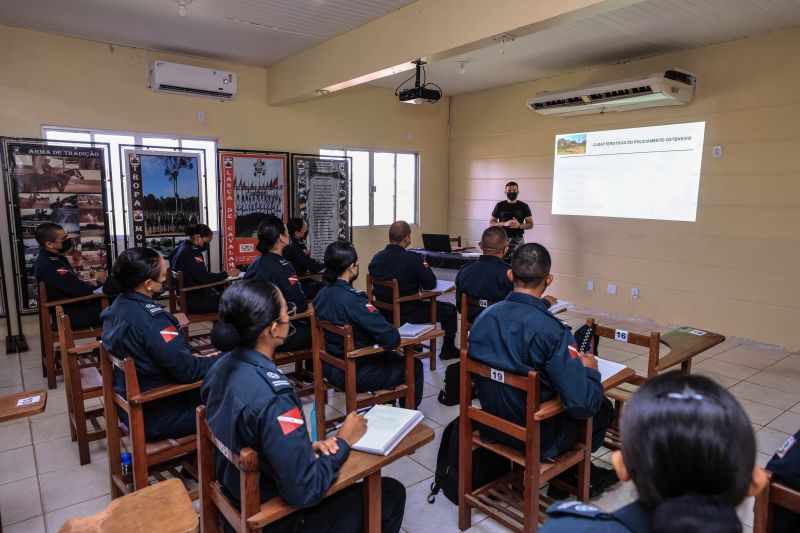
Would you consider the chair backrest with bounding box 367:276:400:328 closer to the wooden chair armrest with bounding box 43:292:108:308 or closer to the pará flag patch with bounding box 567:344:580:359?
the pará flag patch with bounding box 567:344:580:359

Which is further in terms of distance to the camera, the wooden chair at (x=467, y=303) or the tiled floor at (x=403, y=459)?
the wooden chair at (x=467, y=303)

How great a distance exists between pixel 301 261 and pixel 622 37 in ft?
12.7

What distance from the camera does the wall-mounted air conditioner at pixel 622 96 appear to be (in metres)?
5.04

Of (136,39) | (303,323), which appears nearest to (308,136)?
(136,39)

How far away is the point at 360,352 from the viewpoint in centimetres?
265

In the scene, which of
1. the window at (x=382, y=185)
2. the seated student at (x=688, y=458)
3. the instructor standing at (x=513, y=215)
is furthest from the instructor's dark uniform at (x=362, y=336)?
the window at (x=382, y=185)

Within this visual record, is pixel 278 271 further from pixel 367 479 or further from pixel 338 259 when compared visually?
pixel 367 479

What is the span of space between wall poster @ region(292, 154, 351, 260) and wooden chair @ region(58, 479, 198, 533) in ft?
17.5

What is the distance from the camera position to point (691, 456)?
0.77 metres

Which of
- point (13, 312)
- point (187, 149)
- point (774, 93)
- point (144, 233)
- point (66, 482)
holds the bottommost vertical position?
point (66, 482)

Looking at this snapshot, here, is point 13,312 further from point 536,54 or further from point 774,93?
point 774,93

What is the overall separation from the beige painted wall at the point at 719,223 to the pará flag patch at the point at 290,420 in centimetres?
521

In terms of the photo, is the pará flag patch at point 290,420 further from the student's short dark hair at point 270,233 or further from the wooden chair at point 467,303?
the student's short dark hair at point 270,233

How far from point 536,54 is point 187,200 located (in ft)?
14.1
